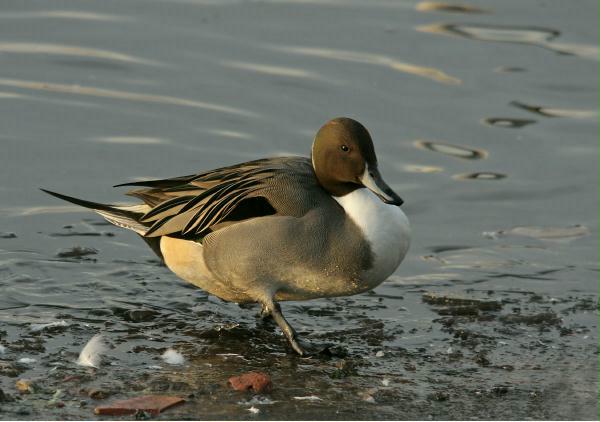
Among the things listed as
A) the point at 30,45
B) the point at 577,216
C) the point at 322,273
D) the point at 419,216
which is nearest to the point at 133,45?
the point at 30,45

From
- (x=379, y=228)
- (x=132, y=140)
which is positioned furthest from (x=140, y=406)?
(x=132, y=140)

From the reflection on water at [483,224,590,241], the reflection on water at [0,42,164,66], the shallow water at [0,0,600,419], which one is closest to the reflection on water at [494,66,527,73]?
the shallow water at [0,0,600,419]

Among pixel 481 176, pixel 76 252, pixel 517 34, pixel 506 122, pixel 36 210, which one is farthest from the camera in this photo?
pixel 517 34

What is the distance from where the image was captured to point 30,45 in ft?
36.3

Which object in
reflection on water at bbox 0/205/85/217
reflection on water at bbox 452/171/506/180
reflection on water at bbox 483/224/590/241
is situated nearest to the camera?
reflection on water at bbox 0/205/85/217

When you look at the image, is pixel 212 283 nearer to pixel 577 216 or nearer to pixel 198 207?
pixel 198 207

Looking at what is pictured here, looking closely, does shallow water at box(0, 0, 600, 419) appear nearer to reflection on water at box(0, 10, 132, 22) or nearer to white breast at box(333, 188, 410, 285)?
reflection on water at box(0, 10, 132, 22)

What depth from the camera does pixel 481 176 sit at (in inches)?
357

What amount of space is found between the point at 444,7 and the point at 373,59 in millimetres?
1593

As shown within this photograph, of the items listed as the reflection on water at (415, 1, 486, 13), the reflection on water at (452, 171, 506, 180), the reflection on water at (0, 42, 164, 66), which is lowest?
the reflection on water at (452, 171, 506, 180)

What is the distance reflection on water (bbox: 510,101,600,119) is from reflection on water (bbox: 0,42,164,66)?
333 centimetres

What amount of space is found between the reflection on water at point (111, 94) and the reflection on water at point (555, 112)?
235 cm

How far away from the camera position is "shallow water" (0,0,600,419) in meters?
5.55

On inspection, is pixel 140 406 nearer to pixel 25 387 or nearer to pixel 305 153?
pixel 25 387
